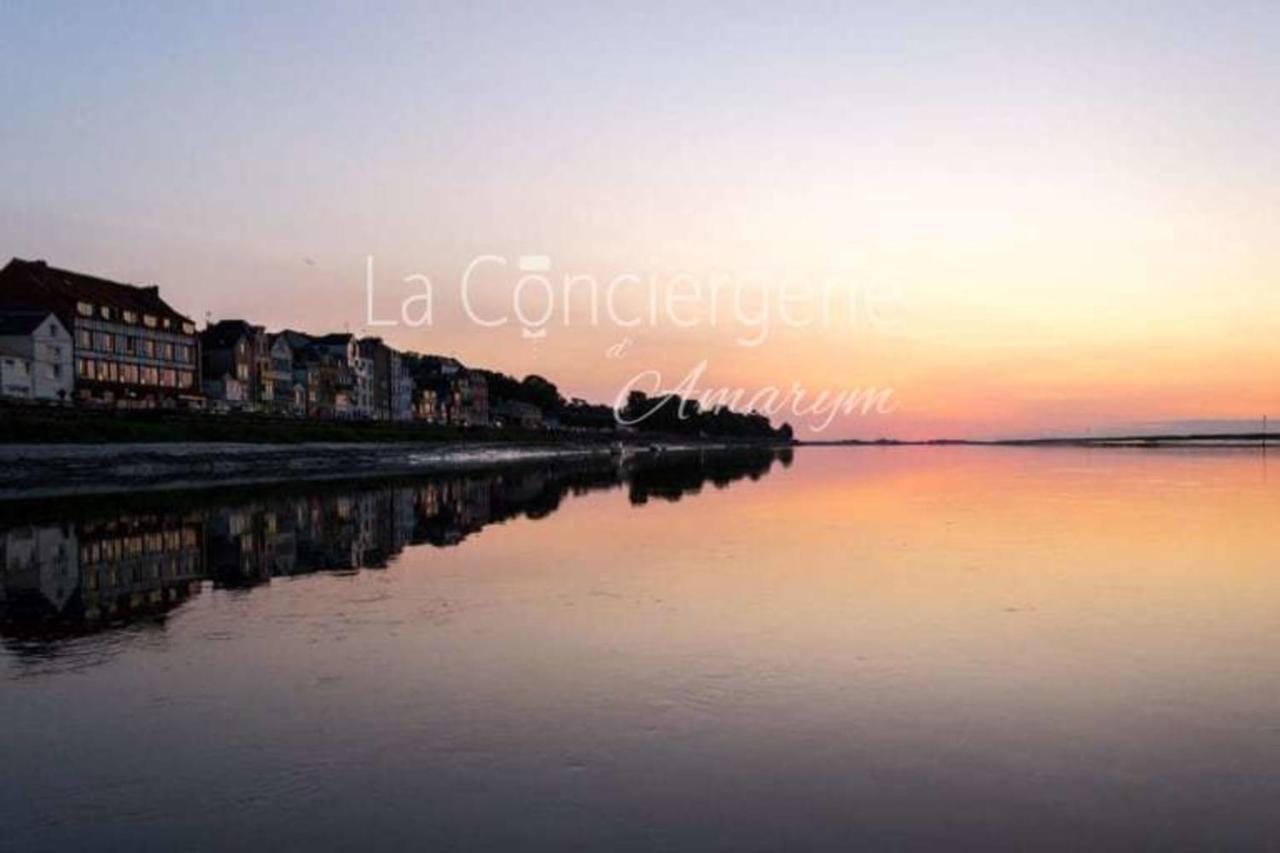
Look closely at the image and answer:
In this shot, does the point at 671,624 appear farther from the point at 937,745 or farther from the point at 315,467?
the point at 315,467

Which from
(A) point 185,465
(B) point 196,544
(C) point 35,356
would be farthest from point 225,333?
(B) point 196,544

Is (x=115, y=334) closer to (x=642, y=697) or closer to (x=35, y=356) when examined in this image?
(x=35, y=356)

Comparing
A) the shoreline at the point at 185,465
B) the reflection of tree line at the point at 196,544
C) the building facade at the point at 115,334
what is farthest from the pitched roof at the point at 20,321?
the reflection of tree line at the point at 196,544

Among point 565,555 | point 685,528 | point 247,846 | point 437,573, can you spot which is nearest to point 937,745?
point 247,846

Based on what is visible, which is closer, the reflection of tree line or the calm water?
the calm water

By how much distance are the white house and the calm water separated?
61.8 m

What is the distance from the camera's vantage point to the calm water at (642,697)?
8172mm

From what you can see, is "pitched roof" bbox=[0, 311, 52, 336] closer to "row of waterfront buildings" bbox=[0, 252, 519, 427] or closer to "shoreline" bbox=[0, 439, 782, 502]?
"row of waterfront buildings" bbox=[0, 252, 519, 427]

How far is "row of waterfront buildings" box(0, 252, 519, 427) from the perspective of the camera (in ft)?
269

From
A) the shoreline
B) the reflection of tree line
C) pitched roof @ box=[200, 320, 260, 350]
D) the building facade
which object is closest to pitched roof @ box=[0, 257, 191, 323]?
the building facade

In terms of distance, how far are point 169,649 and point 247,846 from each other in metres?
8.01

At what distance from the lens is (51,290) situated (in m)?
88.9

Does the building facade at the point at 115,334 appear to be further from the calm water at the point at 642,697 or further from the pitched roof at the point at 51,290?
the calm water at the point at 642,697

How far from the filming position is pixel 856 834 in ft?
25.7
